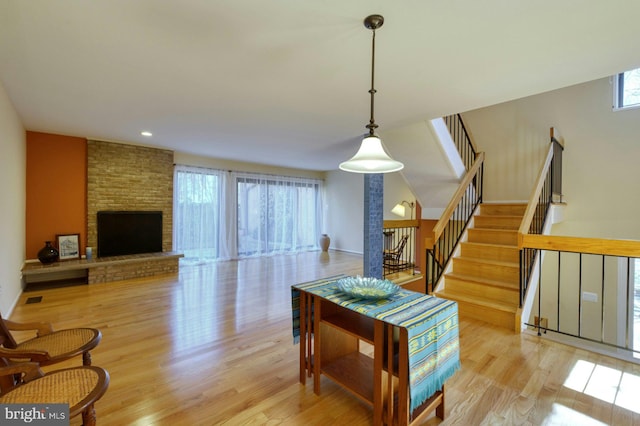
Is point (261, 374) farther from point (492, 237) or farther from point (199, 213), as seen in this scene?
point (199, 213)

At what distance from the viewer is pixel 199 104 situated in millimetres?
3217

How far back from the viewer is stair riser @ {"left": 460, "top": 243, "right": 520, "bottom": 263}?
11.9ft

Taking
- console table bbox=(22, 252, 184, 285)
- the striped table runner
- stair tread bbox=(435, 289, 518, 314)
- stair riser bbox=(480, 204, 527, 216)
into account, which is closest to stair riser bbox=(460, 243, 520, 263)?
stair tread bbox=(435, 289, 518, 314)

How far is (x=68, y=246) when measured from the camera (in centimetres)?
480

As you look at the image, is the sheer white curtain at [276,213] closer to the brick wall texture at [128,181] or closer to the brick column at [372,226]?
the brick wall texture at [128,181]

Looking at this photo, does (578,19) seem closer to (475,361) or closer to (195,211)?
(475,361)

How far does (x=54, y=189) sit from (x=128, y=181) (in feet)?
3.47

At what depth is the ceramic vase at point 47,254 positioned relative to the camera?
4361 mm

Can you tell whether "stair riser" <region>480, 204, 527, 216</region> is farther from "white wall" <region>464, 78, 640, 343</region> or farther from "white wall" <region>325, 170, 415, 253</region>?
"white wall" <region>325, 170, 415, 253</region>

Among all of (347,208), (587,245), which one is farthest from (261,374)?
(347,208)

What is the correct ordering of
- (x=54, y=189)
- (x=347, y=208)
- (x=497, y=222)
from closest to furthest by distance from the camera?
1. (x=497, y=222)
2. (x=54, y=189)
3. (x=347, y=208)

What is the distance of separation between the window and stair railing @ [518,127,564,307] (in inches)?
31.0

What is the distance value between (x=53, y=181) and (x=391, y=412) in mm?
6056

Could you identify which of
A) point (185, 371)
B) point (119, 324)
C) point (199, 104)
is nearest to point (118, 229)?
point (119, 324)
